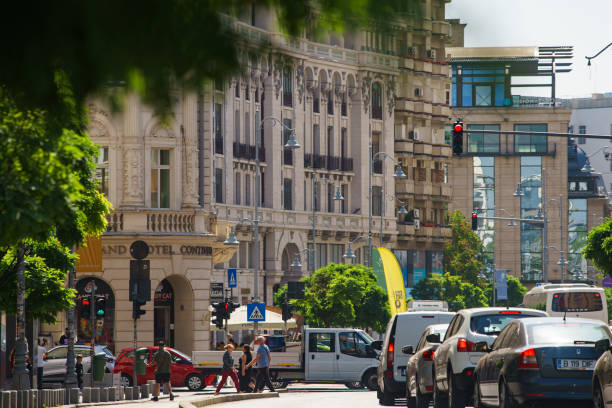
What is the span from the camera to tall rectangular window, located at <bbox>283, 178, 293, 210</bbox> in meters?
86.9

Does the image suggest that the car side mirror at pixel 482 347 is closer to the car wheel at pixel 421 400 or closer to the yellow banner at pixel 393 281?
the car wheel at pixel 421 400

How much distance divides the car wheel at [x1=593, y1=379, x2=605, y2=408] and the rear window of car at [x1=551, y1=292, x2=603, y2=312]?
40376 mm

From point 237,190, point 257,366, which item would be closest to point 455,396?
point 257,366

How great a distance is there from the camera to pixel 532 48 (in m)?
142

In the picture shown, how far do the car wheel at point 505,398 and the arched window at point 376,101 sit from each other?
7855cm

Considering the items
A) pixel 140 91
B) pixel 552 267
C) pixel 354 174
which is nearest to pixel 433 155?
pixel 354 174

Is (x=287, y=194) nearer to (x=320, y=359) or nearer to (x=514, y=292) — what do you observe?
(x=320, y=359)

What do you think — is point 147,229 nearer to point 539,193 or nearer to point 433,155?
point 433,155

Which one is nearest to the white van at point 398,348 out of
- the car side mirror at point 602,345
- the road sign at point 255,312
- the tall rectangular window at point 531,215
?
the car side mirror at point 602,345

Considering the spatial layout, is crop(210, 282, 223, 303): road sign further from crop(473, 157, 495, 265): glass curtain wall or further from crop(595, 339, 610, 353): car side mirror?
crop(473, 157, 495, 265): glass curtain wall

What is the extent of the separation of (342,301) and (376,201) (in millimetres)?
28745

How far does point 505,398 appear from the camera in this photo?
53.6 ft

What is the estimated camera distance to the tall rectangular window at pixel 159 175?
5381cm

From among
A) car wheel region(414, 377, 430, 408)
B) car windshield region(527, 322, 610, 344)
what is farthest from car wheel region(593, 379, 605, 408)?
car wheel region(414, 377, 430, 408)
